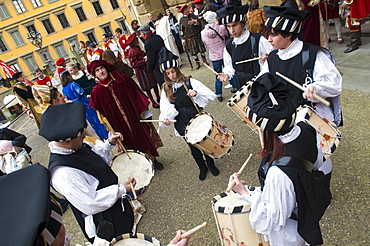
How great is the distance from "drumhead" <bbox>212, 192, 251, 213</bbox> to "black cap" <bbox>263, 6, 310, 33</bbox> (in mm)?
1721

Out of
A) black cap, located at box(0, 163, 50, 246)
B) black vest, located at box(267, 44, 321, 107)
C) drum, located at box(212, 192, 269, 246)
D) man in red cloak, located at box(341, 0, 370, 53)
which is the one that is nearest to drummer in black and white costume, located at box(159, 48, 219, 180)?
black vest, located at box(267, 44, 321, 107)

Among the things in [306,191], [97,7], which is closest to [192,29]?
[306,191]

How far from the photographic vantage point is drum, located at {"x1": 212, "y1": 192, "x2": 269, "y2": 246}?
193 cm

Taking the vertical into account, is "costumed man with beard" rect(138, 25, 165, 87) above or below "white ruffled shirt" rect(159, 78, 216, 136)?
above

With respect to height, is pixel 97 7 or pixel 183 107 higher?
pixel 97 7

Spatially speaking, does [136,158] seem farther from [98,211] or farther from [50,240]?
[50,240]

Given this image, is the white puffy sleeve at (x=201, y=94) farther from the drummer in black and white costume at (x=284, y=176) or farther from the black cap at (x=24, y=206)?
the black cap at (x=24, y=206)

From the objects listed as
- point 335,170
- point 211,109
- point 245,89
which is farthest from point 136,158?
point 211,109

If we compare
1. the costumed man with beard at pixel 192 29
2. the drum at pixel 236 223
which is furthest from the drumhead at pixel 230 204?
the costumed man with beard at pixel 192 29

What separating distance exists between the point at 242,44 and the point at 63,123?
9.18 ft

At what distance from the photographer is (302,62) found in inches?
105

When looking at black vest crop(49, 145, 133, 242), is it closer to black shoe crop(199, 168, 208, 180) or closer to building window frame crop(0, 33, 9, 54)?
black shoe crop(199, 168, 208, 180)

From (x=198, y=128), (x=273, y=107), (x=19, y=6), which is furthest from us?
(x=19, y=6)

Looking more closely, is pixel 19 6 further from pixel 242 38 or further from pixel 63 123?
pixel 63 123
